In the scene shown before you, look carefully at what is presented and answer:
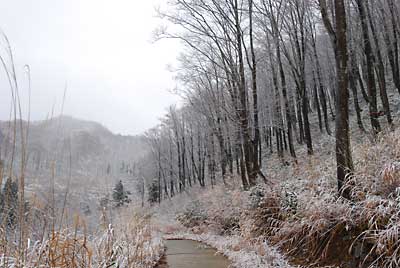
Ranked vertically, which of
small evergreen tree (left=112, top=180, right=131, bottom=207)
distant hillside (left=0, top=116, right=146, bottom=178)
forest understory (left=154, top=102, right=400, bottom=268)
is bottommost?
forest understory (left=154, top=102, right=400, bottom=268)

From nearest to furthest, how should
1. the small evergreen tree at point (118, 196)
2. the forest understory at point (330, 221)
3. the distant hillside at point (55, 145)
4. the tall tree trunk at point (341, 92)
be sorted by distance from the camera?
the distant hillside at point (55, 145)
the forest understory at point (330, 221)
the small evergreen tree at point (118, 196)
the tall tree trunk at point (341, 92)

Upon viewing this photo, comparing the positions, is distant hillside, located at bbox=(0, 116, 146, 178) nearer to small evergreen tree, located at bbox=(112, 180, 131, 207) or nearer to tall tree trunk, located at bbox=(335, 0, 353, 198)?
small evergreen tree, located at bbox=(112, 180, 131, 207)

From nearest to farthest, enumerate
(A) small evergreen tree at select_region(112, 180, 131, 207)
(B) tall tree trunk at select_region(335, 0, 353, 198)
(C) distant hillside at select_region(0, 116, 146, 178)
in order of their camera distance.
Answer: (C) distant hillside at select_region(0, 116, 146, 178) < (A) small evergreen tree at select_region(112, 180, 131, 207) < (B) tall tree trunk at select_region(335, 0, 353, 198)

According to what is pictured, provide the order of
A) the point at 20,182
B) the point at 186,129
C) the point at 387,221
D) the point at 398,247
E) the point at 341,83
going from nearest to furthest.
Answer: the point at 20,182 → the point at 398,247 → the point at 387,221 → the point at 341,83 → the point at 186,129

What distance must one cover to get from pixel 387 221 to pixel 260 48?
14.1m

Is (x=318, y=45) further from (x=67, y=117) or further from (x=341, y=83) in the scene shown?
(x=67, y=117)

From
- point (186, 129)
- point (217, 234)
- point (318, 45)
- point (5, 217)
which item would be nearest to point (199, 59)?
point (217, 234)

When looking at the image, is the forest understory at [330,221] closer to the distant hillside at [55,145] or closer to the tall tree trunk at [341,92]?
the tall tree trunk at [341,92]

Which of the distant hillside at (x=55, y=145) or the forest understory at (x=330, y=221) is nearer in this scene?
the distant hillside at (x=55, y=145)

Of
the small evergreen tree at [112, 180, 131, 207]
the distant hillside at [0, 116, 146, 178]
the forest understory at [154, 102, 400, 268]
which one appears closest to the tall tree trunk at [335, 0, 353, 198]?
the forest understory at [154, 102, 400, 268]

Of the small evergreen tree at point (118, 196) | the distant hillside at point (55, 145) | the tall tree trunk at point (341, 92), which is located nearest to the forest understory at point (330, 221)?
the tall tree trunk at point (341, 92)

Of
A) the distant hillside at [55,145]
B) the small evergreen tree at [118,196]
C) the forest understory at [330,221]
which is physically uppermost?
the distant hillside at [55,145]

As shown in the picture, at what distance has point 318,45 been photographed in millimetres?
24578

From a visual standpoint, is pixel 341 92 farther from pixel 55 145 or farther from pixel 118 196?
pixel 55 145
